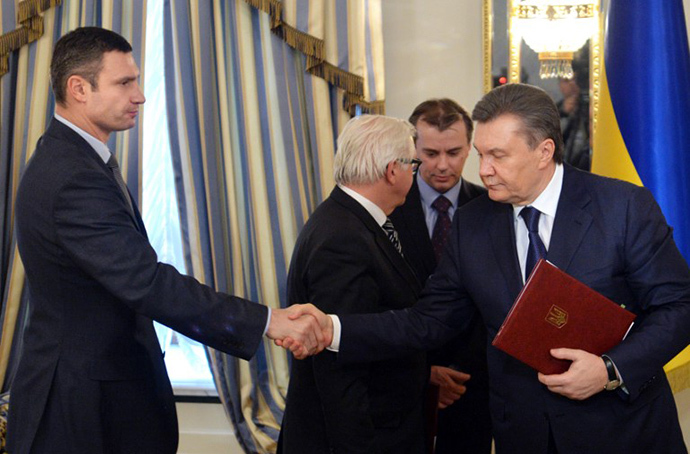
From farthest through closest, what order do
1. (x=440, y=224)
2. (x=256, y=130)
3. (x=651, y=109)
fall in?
(x=256, y=130)
(x=651, y=109)
(x=440, y=224)

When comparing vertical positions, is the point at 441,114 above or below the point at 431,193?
above

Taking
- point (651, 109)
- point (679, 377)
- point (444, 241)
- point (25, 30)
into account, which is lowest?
point (679, 377)

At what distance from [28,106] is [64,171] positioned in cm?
237

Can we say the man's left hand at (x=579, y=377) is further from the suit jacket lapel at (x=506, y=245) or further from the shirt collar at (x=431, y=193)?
the shirt collar at (x=431, y=193)

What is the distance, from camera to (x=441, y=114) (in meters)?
3.23

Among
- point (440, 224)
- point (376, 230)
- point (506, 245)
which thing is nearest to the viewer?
point (506, 245)

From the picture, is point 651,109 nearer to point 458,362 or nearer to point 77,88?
point 458,362

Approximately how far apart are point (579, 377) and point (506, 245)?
0.43 meters

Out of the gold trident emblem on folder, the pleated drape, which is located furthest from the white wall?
the gold trident emblem on folder

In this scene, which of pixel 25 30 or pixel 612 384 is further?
pixel 25 30

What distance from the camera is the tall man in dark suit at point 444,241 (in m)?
3.02

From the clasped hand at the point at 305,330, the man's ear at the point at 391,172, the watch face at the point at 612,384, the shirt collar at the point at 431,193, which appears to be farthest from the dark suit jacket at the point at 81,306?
the shirt collar at the point at 431,193

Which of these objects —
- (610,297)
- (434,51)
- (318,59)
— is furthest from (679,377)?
(318,59)

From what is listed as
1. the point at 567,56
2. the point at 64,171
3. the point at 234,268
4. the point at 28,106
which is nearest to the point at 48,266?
the point at 64,171
